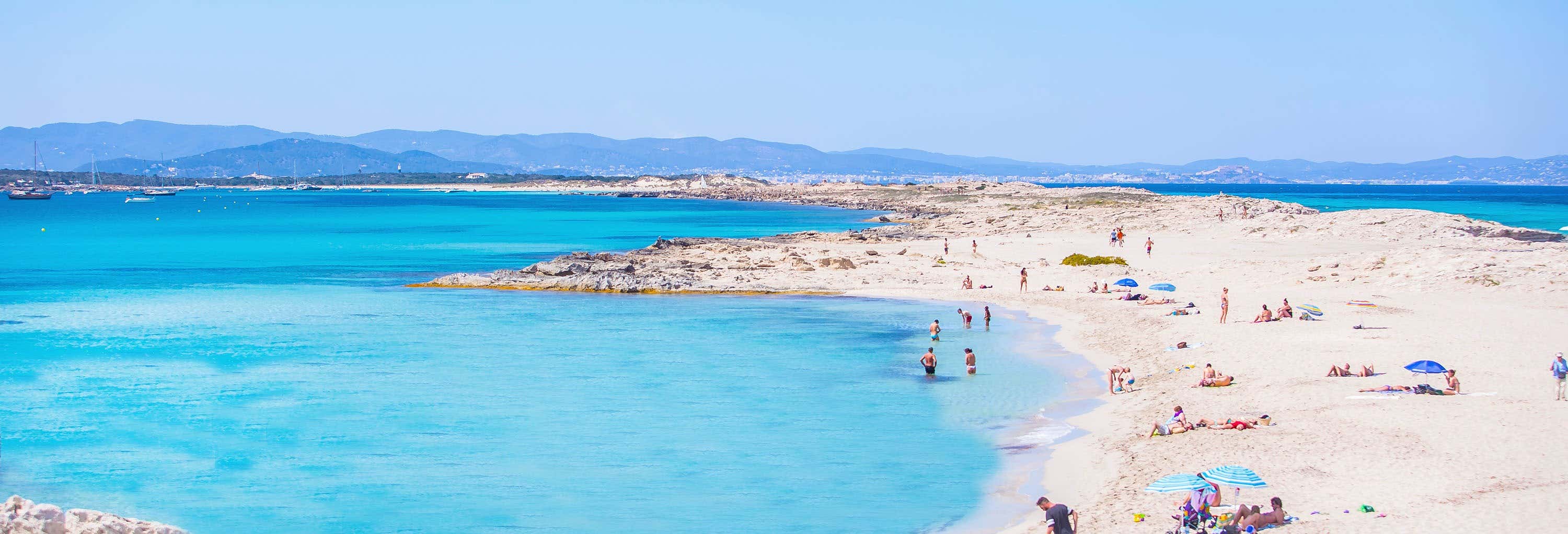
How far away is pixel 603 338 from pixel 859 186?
16471cm

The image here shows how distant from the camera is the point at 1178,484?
14.4 m

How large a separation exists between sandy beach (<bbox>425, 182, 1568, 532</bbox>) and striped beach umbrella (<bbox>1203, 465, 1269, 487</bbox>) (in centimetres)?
56

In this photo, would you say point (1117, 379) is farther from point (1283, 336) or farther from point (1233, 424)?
point (1283, 336)

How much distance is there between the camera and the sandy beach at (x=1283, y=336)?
15.1 meters

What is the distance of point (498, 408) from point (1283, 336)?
1887 cm

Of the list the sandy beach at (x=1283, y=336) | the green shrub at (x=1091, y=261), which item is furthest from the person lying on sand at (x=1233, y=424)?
the green shrub at (x=1091, y=261)

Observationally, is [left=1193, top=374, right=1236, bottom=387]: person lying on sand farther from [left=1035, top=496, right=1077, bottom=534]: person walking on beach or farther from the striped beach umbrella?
[left=1035, top=496, right=1077, bottom=534]: person walking on beach

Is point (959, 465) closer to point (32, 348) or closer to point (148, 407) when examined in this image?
point (148, 407)

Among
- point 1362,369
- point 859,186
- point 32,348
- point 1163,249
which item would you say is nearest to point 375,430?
point 32,348

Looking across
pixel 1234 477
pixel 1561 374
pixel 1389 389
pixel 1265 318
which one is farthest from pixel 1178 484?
pixel 1265 318

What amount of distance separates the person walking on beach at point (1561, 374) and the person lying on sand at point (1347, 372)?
124 inches

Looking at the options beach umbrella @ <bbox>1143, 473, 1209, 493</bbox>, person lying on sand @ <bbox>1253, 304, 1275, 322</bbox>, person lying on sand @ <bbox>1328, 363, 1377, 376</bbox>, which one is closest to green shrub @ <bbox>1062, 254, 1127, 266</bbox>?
person lying on sand @ <bbox>1253, 304, 1275, 322</bbox>

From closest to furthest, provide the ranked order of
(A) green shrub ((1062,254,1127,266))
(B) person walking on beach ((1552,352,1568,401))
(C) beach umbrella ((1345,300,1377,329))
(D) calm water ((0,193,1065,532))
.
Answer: (D) calm water ((0,193,1065,532)) → (B) person walking on beach ((1552,352,1568,401)) → (C) beach umbrella ((1345,300,1377,329)) → (A) green shrub ((1062,254,1127,266))

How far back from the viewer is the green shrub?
47.0m
